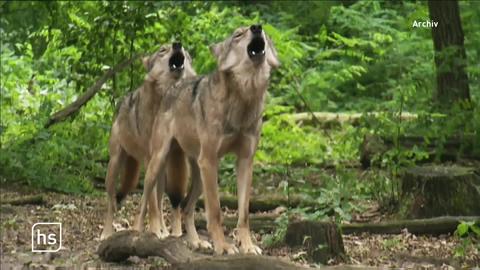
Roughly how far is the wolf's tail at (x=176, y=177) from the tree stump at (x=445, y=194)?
8.46ft

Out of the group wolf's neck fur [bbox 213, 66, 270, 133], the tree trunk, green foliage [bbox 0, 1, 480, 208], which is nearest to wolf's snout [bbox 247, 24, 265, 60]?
wolf's neck fur [bbox 213, 66, 270, 133]

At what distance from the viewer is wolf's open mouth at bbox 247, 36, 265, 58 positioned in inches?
292

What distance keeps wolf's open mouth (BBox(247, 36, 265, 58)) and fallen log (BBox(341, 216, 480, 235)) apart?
2431 millimetres

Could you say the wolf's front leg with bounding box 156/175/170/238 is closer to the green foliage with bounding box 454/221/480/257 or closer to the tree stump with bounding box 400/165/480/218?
the tree stump with bounding box 400/165/480/218

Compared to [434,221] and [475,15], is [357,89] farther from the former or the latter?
[434,221]

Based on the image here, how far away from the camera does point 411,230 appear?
886 centimetres

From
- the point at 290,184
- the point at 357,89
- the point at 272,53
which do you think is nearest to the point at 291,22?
the point at 357,89

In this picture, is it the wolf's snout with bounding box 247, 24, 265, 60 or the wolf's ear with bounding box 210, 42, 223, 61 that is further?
the wolf's ear with bounding box 210, 42, 223, 61

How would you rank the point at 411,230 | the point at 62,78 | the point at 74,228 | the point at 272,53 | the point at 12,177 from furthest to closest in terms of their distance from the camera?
the point at 62,78 → the point at 12,177 → the point at 74,228 → the point at 411,230 → the point at 272,53

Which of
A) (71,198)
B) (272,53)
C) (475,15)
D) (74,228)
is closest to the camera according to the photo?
(272,53)

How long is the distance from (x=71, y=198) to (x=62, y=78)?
6.01 m

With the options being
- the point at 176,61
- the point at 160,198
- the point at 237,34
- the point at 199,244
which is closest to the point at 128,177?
the point at 160,198

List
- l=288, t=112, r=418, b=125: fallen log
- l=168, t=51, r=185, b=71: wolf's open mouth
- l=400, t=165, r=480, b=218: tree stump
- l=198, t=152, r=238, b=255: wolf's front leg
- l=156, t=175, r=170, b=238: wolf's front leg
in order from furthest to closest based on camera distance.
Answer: l=288, t=112, r=418, b=125: fallen log → l=400, t=165, r=480, b=218: tree stump → l=156, t=175, r=170, b=238: wolf's front leg → l=168, t=51, r=185, b=71: wolf's open mouth → l=198, t=152, r=238, b=255: wolf's front leg

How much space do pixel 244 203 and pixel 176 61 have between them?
1951mm
